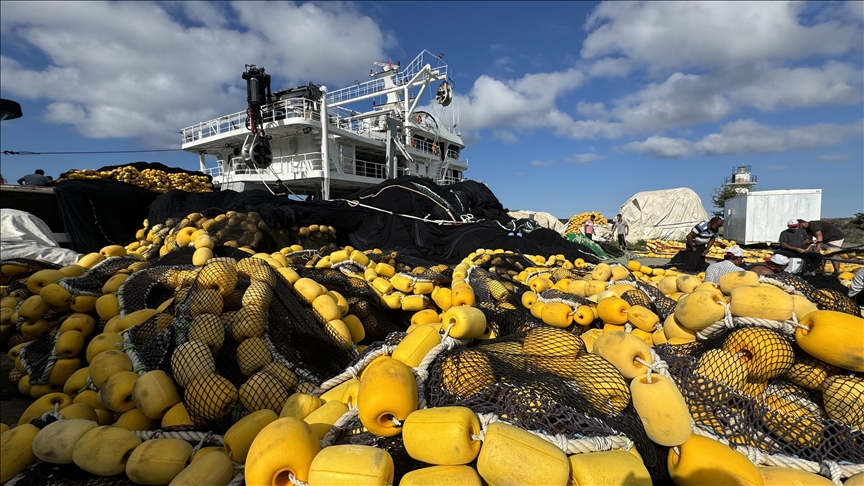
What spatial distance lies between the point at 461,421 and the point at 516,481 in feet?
0.75

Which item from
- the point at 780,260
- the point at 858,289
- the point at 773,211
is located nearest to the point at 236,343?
the point at 780,260

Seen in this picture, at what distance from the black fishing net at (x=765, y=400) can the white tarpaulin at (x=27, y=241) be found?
7.27 m

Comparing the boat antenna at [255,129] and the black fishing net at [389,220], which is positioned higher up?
the boat antenna at [255,129]

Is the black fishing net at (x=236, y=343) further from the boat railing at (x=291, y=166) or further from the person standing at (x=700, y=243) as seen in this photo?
the boat railing at (x=291, y=166)

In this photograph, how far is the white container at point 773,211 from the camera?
14258mm

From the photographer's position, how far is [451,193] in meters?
12.7

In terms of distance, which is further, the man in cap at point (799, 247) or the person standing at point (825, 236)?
the person standing at point (825, 236)

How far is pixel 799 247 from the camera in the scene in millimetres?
7504

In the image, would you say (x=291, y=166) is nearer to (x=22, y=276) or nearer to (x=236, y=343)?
(x=22, y=276)

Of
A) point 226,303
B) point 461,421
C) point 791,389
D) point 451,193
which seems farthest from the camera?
point 451,193

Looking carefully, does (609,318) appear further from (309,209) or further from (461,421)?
(309,209)

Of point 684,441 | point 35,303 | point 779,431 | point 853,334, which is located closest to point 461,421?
point 684,441

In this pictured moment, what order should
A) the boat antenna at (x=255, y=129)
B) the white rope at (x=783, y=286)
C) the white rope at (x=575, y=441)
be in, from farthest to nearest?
the boat antenna at (x=255, y=129)
the white rope at (x=783, y=286)
the white rope at (x=575, y=441)

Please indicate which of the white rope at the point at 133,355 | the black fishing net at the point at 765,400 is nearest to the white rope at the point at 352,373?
the white rope at the point at 133,355
